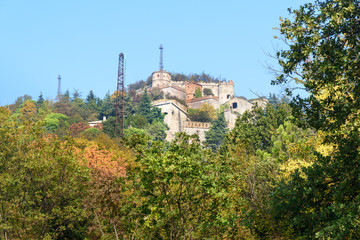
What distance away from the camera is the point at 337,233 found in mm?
8094

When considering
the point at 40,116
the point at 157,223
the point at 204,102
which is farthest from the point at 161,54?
the point at 157,223

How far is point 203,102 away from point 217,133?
63.3 ft

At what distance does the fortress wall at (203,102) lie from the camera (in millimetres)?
101688

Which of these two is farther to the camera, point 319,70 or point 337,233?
point 319,70

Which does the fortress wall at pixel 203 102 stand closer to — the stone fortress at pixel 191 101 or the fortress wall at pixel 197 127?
the stone fortress at pixel 191 101

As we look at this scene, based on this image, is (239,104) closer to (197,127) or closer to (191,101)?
(191,101)

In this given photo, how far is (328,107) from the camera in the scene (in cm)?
978

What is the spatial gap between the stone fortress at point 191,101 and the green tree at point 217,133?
299 centimetres

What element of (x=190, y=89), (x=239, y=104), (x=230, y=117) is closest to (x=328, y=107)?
(x=230, y=117)

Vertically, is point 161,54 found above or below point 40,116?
above

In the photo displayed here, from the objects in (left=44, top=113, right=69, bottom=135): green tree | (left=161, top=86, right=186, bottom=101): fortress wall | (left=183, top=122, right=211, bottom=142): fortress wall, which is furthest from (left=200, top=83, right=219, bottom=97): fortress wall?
(left=44, top=113, right=69, bottom=135): green tree

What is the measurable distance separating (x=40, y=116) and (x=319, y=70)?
268 feet

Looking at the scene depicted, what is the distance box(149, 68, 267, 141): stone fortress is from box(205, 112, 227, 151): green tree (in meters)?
2.99

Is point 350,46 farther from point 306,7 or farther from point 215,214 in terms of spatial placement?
point 215,214
